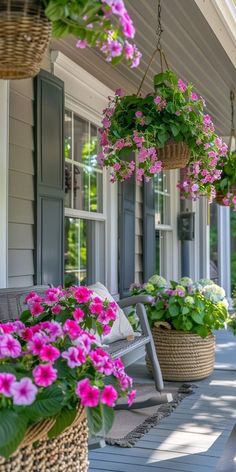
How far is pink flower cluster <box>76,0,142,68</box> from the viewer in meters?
1.18

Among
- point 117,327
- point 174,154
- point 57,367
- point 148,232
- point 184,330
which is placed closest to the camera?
point 57,367

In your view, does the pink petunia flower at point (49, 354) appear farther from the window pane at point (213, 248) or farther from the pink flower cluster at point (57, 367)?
the window pane at point (213, 248)

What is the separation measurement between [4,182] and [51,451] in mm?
1786

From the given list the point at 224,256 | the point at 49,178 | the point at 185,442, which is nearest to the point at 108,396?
the point at 185,442

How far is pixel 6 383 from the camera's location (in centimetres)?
113

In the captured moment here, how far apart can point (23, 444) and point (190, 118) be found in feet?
6.28

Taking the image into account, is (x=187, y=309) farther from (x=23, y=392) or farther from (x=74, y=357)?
(x=23, y=392)

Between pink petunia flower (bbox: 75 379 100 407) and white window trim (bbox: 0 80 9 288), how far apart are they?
1.66 m

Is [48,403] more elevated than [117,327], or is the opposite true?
[48,403]

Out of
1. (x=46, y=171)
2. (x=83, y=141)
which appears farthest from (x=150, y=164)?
(x=83, y=141)

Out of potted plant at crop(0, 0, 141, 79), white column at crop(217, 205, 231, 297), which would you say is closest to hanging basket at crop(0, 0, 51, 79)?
potted plant at crop(0, 0, 141, 79)

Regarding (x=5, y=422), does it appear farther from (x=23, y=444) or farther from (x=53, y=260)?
(x=53, y=260)

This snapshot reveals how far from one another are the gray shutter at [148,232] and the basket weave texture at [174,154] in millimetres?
2108

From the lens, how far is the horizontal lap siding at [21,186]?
2930 mm
